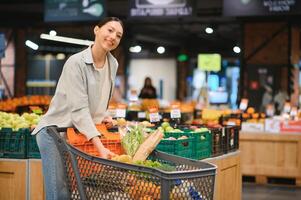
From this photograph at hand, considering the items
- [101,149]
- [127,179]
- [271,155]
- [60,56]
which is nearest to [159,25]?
[60,56]

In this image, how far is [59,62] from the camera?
2173 centimetres

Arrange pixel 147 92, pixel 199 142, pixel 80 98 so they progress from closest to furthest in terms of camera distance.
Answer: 1. pixel 80 98
2. pixel 199 142
3. pixel 147 92

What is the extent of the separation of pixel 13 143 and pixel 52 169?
197 centimetres

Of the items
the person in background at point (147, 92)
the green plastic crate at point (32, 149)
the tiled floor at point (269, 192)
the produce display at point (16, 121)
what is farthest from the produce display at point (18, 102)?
the green plastic crate at point (32, 149)

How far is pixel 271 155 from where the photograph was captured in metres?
9.62

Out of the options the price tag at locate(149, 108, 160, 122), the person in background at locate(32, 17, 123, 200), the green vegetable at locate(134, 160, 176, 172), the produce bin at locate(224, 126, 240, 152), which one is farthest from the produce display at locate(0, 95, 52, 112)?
the green vegetable at locate(134, 160, 176, 172)

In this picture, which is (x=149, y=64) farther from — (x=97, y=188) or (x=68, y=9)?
(x=97, y=188)

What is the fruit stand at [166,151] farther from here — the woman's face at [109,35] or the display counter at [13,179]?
the woman's face at [109,35]

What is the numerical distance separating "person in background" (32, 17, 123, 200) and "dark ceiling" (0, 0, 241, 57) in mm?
7560

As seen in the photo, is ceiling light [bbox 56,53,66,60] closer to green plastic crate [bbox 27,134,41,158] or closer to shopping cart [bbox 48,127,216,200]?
green plastic crate [bbox 27,134,41,158]

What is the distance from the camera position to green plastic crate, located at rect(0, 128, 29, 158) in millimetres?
5363

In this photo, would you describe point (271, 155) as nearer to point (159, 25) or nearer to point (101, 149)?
point (101, 149)

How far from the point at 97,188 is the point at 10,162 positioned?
8.09ft

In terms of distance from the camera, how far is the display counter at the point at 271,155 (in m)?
9.52
